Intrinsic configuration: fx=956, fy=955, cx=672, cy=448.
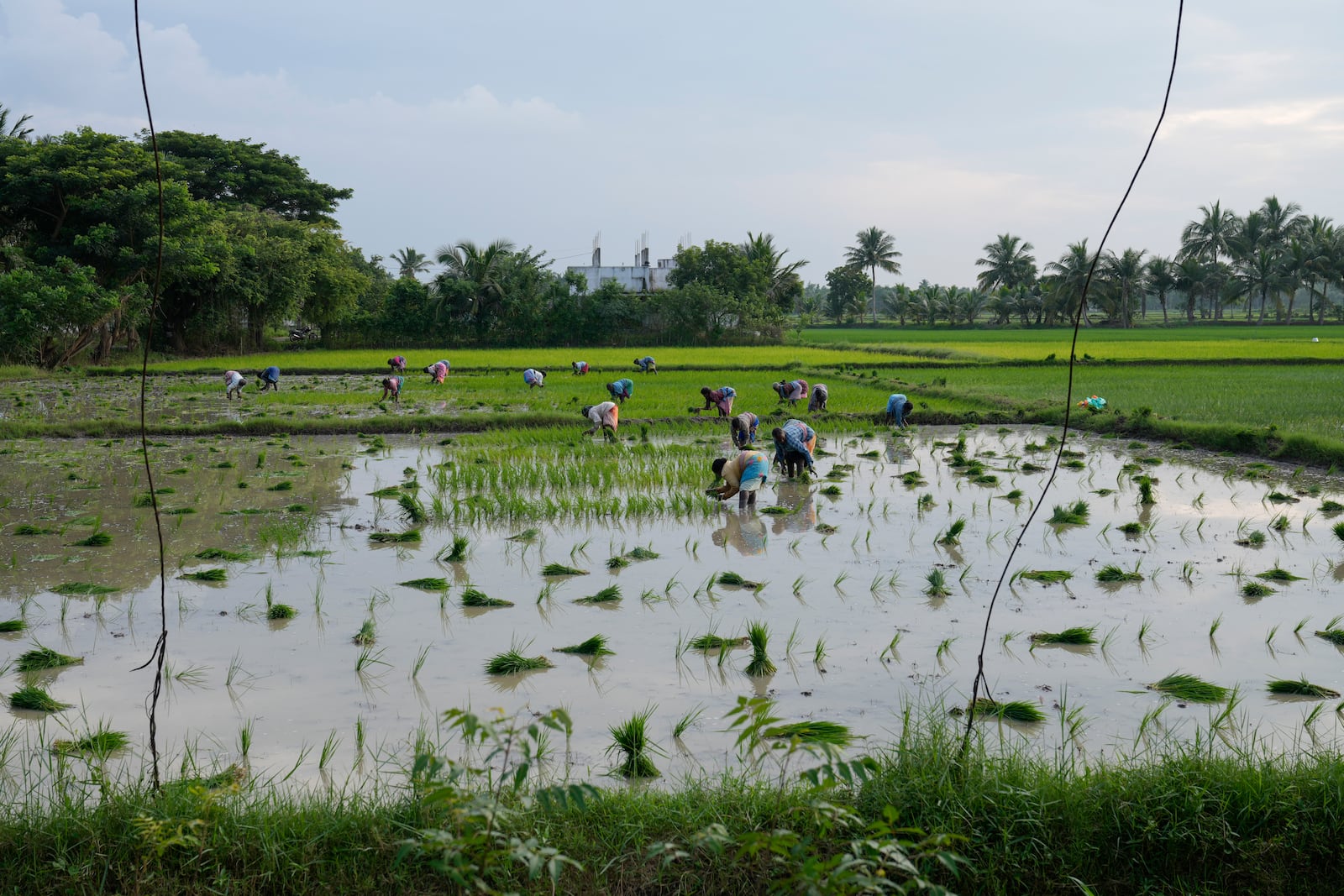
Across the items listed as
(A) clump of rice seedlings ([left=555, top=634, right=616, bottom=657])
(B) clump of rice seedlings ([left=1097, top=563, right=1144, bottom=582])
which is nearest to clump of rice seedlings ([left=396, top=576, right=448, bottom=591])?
(A) clump of rice seedlings ([left=555, top=634, right=616, bottom=657])

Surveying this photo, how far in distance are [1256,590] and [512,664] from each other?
439cm

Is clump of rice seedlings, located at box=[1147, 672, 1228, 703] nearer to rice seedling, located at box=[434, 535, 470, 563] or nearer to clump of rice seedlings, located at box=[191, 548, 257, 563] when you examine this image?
rice seedling, located at box=[434, 535, 470, 563]

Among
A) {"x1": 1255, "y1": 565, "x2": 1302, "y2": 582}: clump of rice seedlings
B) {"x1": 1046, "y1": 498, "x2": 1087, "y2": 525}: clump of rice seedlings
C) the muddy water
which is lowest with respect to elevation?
the muddy water

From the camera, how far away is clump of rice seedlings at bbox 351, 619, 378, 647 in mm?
4914

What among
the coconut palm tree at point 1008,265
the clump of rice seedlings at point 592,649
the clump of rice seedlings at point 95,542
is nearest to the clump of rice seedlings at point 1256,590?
the clump of rice seedlings at point 592,649

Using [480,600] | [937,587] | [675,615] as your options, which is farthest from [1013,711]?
[480,600]

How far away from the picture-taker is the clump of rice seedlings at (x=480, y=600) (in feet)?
18.2

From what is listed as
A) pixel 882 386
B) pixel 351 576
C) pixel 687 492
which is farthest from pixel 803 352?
pixel 351 576

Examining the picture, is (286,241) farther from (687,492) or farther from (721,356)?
(687,492)

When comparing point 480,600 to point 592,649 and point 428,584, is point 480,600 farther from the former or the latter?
point 592,649

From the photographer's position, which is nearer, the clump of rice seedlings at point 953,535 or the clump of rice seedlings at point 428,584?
the clump of rice seedlings at point 428,584

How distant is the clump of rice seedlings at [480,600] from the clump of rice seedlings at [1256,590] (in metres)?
4.37

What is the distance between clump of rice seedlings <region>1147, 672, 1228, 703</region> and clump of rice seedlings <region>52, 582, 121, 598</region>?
578cm

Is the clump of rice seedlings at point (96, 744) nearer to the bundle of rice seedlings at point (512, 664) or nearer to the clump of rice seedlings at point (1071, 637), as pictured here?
the bundle of rice seedlings at point (512, 664)
